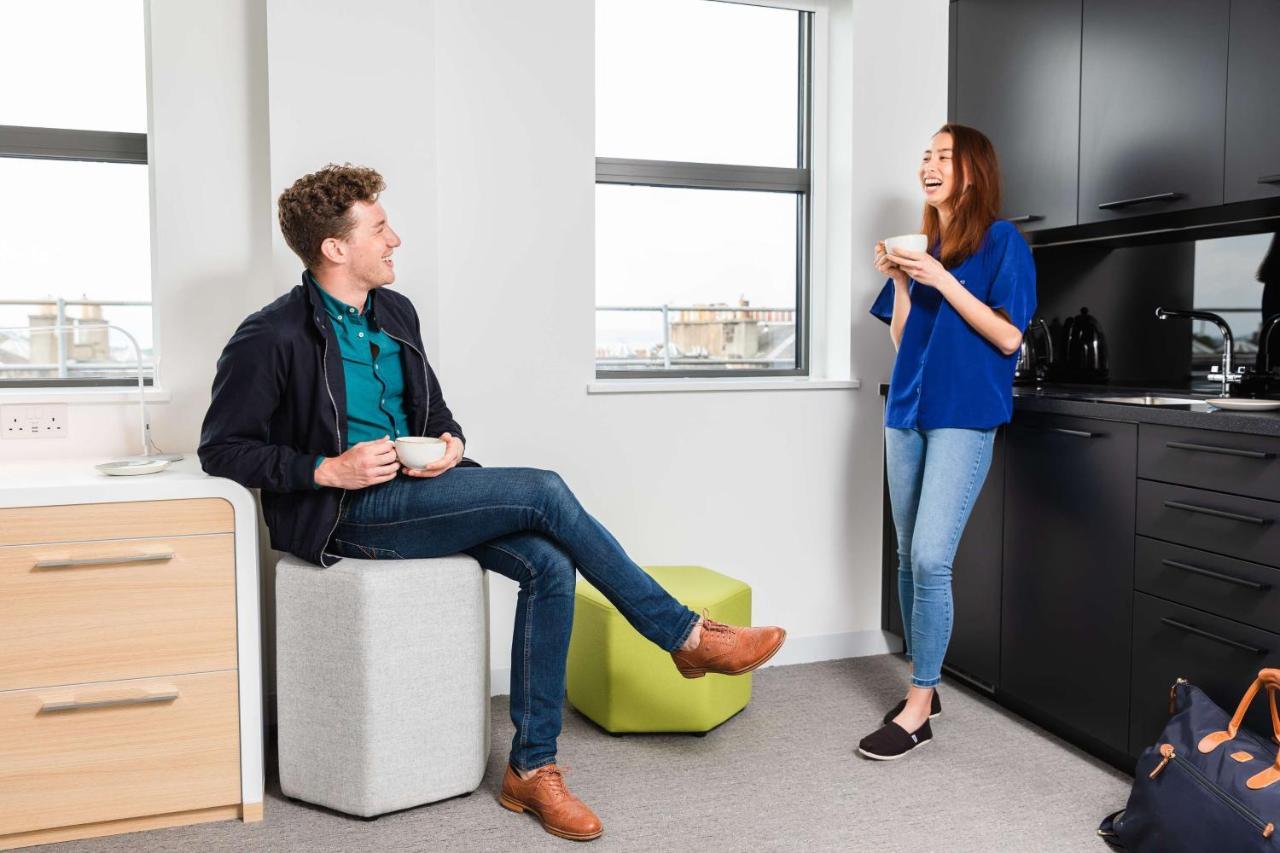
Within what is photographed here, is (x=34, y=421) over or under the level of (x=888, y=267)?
under

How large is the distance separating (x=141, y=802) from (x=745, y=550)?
1.78 metres

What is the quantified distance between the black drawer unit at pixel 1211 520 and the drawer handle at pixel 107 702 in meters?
2.15

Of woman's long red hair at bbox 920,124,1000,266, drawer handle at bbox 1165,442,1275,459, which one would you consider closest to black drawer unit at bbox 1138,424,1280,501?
drawer handle at bbox 1165,442,1275,459

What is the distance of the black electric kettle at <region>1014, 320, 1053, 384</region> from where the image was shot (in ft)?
10.2

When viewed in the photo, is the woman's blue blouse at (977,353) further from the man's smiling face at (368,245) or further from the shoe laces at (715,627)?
the man's smiling face at (368,245)

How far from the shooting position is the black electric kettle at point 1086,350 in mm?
3111

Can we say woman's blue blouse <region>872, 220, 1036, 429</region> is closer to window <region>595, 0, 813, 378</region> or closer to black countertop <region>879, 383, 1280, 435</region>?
black countertop <region>879, 383, 1280, 435</region>

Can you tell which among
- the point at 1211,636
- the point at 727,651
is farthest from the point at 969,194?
the point at 727,651

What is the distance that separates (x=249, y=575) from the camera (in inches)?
82.7

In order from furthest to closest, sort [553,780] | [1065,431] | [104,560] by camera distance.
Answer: [1065,431] → [553,780] → [104,560]

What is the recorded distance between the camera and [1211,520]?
2.11 m

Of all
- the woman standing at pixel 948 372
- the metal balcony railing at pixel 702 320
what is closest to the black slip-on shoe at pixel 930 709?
the woman standing at pixel 948 372

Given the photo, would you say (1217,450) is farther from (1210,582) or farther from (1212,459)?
(1210,582)

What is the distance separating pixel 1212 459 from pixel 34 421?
2730 millimetres
